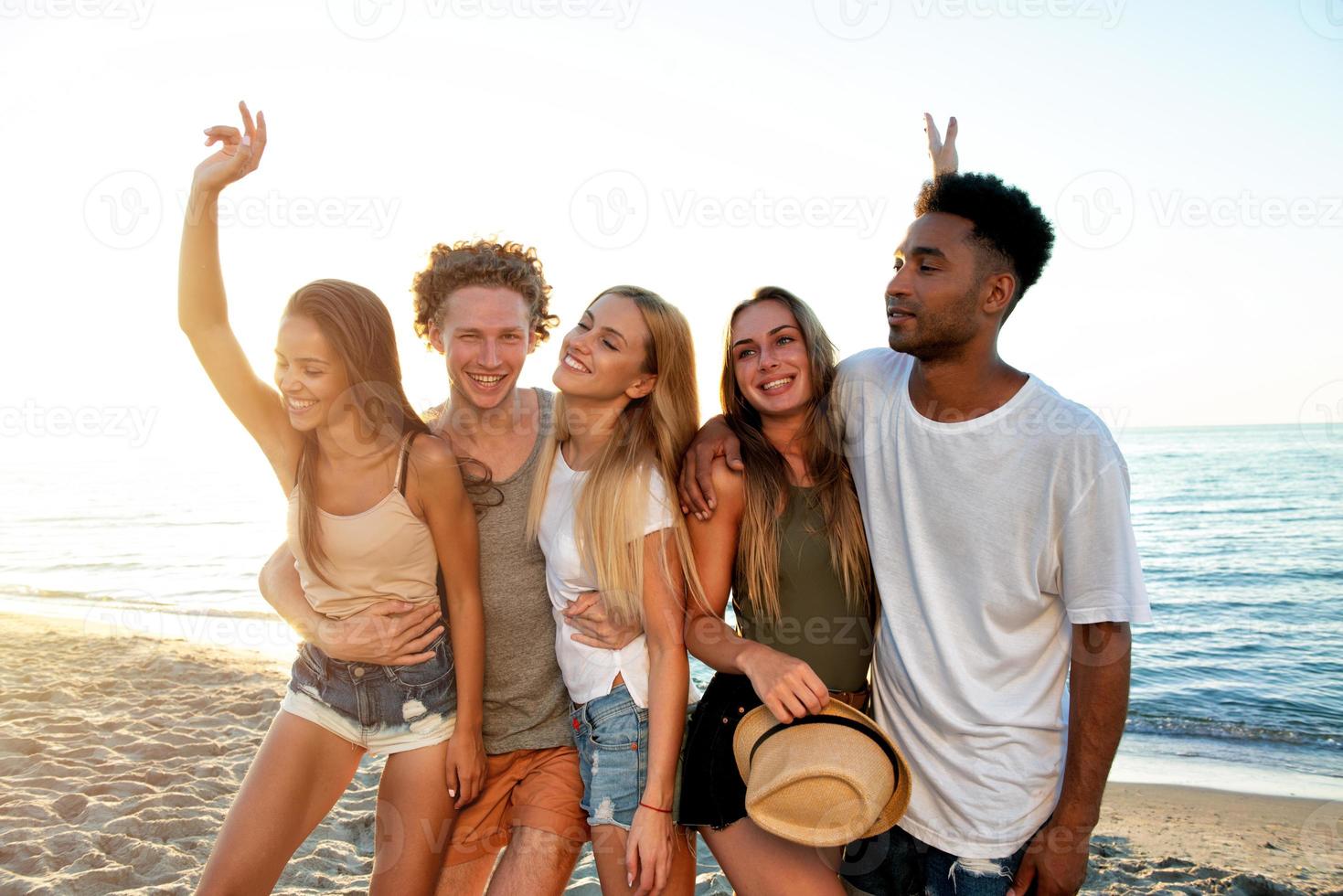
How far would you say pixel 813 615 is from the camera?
3.05m

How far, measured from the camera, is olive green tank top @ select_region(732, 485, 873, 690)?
303cm

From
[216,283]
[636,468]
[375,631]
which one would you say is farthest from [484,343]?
[375,631]

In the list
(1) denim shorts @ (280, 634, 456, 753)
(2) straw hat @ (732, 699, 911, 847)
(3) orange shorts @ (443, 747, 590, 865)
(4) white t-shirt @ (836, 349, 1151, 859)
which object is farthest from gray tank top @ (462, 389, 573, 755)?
(4) white t-shirt @ (836, 349, 1151, 859)

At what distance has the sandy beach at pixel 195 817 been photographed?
16.1 ft

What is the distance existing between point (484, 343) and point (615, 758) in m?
1.72

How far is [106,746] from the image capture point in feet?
22.0

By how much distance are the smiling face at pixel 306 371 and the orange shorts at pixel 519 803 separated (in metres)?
1.52

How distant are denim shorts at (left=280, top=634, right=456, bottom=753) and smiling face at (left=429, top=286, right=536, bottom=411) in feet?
3.50

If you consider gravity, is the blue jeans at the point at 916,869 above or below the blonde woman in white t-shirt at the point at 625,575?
below

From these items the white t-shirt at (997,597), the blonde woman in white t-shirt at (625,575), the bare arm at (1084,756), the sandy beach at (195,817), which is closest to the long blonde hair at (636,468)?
the blonde woman in white t-shirt at (625,575)

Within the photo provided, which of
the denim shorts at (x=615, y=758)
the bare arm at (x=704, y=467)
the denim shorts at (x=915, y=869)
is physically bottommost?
the denim shorts at (x=915, y=869)

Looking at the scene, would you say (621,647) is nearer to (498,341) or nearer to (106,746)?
(498,341)

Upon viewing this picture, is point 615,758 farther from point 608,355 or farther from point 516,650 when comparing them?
point 608,355

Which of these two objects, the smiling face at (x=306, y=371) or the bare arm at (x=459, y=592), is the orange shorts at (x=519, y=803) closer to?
the bare arm at (x=459, y=592)
